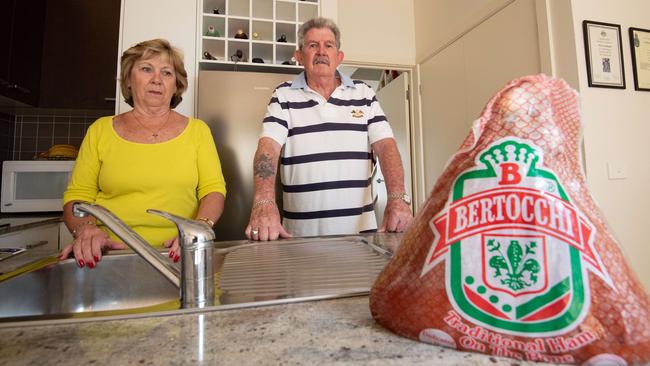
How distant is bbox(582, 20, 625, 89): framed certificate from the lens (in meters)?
1.54

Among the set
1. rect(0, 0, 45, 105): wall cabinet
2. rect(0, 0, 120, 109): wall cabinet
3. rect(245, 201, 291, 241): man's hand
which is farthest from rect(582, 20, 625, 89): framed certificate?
rect(0, 0, 45, 105): wall cabinet

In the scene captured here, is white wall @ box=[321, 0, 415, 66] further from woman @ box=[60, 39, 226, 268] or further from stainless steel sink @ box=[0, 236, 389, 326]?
stainless steel sink @ box=[0, 236, 389, 326]

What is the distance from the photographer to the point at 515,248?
27 centimetres

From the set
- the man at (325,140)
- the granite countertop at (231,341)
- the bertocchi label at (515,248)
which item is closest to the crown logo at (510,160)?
the bertocchi label at (515,248)

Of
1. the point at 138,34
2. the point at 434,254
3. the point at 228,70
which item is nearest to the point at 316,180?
the point at 434,254

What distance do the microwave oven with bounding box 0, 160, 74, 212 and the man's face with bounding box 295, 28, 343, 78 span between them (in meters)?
1.77

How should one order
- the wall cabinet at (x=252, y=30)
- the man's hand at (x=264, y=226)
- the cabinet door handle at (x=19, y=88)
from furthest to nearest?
the wall cabinet at (x=252, y=30) → the cabinet door handle at (x=19, y=88) → the man's hand at (x=264, y=226)

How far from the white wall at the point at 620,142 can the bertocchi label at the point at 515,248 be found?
159 cm

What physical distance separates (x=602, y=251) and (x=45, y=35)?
2969 mm

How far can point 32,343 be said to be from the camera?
320 millimetres

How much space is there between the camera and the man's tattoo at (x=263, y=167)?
104 cm

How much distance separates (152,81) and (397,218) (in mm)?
821

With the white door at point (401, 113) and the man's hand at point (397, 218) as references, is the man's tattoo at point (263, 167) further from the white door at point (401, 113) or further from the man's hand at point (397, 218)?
the white door at point (401, 113)

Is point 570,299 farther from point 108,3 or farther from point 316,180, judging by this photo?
point 108,3
